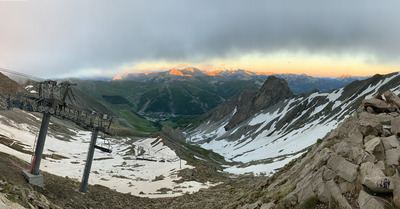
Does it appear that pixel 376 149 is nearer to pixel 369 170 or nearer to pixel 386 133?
pixel 369 170

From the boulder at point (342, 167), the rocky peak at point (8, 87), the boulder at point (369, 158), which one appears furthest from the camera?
the rocky peak at point (8, 87)

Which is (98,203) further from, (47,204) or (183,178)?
(183,178)

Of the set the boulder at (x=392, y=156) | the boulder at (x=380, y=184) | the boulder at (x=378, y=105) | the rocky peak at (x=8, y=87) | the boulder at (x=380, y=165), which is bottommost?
the rocky peak at (x=8, y=87)

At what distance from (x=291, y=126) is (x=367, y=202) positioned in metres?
114

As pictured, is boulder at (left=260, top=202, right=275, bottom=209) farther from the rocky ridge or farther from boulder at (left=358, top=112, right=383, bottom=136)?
boulder at (left=358, top=112, right=383, bottom=136)

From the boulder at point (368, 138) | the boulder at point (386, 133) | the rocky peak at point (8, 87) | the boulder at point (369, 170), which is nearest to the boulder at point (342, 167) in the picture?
the boulder at point (369, 170)

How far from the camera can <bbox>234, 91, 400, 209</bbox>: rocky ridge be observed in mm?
11352

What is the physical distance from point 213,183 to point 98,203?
24.9 meters

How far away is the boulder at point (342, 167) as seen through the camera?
1318 cm

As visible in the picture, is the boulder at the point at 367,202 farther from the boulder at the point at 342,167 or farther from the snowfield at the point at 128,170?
the snowfield at the point at 128,170

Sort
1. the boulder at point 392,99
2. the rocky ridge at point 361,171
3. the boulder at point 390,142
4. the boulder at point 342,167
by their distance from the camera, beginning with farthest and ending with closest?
the boulder at point 392,99, the boulder at point 390,142, the boulder at point 342,167, the rocky ridge at point 361,171

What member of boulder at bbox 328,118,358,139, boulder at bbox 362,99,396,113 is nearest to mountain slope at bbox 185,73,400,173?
boulder at bbox 328,118,358,139

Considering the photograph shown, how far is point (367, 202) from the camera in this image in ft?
36.6

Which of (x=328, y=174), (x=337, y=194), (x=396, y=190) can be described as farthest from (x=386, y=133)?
(x=337, y=194)
